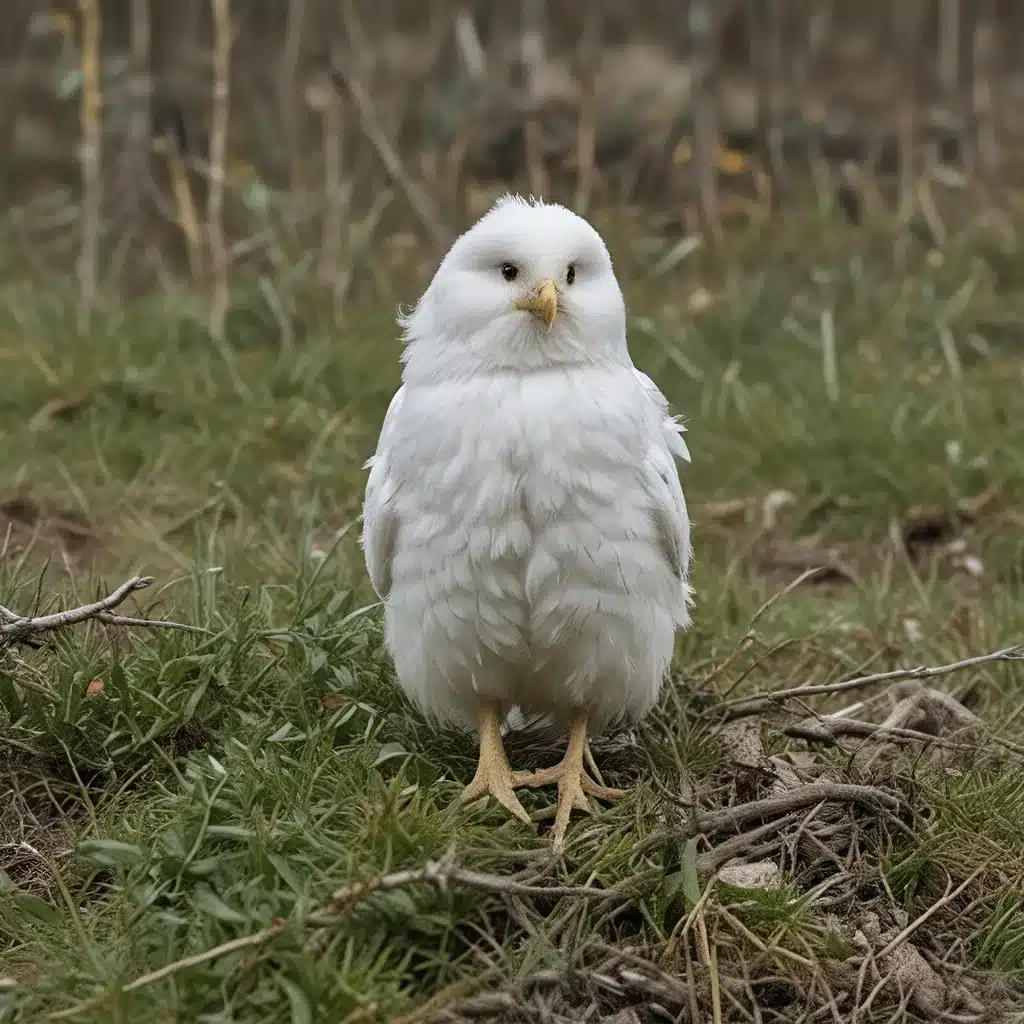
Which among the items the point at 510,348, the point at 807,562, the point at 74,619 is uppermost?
the point at 510,348

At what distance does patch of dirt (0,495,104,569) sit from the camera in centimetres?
445

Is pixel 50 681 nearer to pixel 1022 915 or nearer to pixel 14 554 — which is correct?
pixel 14 554

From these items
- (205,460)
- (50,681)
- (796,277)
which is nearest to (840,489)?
(796,277)

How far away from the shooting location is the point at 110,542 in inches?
184

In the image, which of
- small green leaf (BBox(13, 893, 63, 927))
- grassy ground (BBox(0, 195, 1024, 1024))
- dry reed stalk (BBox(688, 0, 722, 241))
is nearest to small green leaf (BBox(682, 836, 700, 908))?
grassy ground (BBox(0, 195, 1024, 1024))

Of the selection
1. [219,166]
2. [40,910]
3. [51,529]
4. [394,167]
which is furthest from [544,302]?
[219,166]

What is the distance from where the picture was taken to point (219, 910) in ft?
8.64

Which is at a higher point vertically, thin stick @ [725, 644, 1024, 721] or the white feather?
the white feather

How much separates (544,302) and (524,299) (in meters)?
0.06

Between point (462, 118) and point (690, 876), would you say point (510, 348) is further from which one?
point (462, 118)

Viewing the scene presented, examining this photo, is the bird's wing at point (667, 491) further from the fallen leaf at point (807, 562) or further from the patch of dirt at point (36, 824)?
the fallen leaf at point (807, 562)

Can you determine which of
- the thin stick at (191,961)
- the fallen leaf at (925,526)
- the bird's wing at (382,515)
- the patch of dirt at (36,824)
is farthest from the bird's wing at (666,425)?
the fallen leaf at (925,526)

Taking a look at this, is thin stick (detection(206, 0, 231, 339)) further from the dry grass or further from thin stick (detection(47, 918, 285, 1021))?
thin stick (detection(47, 918, 285, 1021))

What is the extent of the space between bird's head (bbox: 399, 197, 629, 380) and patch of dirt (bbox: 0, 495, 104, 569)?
1731mm
